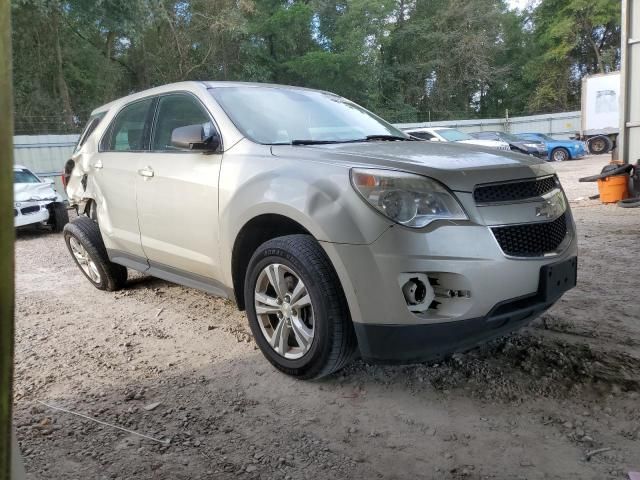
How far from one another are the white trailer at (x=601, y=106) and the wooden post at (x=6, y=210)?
2274 cm

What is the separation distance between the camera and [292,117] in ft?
11.6

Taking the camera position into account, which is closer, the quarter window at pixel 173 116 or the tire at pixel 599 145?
the quarter window at pixel 173 116

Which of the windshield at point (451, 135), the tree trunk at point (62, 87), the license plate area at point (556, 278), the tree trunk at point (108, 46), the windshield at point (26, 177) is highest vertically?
the tree trunk at point (108, 46)

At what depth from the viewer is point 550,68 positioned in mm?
39031

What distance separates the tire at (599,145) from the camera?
72.8ft

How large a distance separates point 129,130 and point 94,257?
1.28m

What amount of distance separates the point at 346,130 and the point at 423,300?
1666 mm

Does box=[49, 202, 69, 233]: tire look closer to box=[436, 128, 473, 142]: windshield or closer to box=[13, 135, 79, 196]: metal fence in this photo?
box=[13, 135, 79, 196]: metal fence

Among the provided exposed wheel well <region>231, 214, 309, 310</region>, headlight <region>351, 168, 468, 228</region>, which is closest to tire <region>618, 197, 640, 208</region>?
headlight <region>351, 168, 468, 228</region>

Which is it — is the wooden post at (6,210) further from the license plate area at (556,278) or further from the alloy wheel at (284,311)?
the license plate area at (556,278)

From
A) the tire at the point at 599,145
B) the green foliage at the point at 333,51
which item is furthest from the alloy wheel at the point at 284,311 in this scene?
the tire at the point at 599,145

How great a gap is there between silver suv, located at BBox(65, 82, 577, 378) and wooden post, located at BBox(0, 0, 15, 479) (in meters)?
1.79

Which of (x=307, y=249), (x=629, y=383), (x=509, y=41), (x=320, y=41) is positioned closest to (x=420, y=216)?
(x=307, y=249)

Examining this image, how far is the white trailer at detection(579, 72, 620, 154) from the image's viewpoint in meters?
20.0
